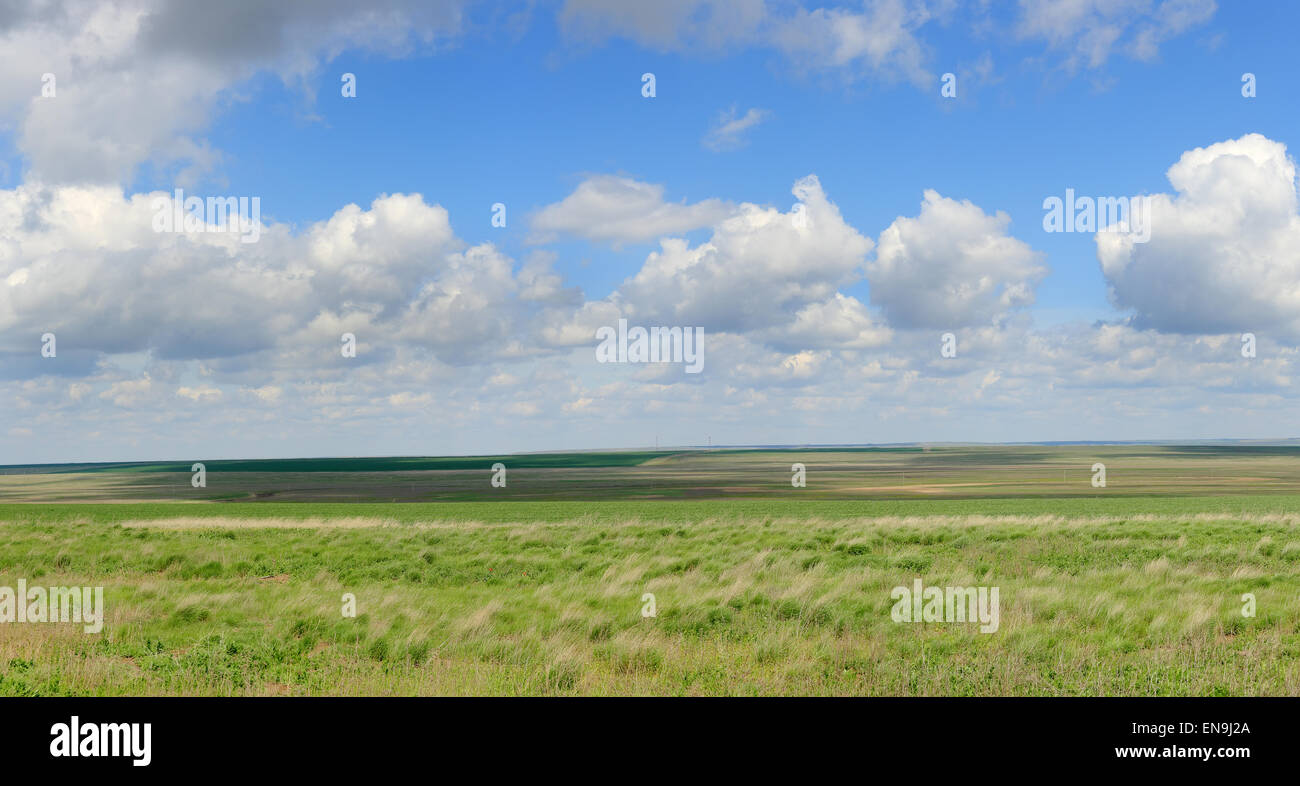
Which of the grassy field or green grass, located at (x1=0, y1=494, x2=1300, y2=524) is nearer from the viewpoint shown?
the grassy field

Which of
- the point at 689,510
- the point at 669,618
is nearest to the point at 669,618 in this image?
the point at 669,618

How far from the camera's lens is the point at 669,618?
48.5 ft

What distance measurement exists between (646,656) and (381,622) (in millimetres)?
5391

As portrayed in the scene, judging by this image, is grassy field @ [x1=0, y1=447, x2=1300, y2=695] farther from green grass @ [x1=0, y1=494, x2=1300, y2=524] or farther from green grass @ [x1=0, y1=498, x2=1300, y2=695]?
green grass @ [x1=0, y1=494, x2=1300, y2=524]

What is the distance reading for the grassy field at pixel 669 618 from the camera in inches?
415

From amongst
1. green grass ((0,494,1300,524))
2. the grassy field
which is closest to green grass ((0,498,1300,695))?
the grassy field

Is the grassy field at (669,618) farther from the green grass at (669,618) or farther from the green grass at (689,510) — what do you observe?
the green grass at (689,510)

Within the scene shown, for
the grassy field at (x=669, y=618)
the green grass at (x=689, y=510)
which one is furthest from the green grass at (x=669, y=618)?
the green grass at (x=689, y=510)

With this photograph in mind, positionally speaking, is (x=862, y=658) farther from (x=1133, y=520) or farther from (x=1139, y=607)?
(x=1133, y=520)

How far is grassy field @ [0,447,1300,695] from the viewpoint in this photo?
34.6ft

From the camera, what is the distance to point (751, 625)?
14305mm

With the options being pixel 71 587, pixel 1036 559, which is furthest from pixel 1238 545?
pixel 71 587
